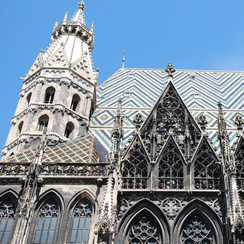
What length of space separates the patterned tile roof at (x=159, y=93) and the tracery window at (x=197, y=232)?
17.2 feet

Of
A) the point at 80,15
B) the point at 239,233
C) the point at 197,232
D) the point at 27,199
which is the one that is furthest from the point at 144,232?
the point at 80,15

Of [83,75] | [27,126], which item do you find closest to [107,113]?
[83,75]

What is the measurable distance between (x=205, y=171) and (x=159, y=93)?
9598mm

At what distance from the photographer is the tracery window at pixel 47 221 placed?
13.2 meters

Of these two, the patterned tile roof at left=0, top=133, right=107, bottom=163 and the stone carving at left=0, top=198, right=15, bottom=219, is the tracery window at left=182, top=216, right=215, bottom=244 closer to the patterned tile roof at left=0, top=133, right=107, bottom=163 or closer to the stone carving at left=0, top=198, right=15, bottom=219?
the patterned tile roof at left=0, top=133, right=107, bottom=163

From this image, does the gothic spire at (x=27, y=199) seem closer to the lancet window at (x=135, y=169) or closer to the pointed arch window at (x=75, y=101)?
the lancet window at (x=135, y=169)

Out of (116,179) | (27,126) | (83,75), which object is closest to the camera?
(116,179)

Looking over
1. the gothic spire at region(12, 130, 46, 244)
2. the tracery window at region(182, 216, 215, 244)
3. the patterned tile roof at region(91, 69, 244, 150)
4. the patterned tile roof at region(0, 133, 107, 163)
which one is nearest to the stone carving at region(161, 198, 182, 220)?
the tracery window at region(182, 216, 215, 244)

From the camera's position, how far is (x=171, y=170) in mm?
14648

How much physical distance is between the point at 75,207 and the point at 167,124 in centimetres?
421

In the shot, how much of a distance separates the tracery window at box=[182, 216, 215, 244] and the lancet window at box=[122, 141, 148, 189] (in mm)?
1745

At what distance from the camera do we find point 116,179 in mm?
13945

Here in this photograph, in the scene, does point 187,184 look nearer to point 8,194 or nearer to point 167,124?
point 167,124

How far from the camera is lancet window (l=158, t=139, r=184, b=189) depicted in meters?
14.3
